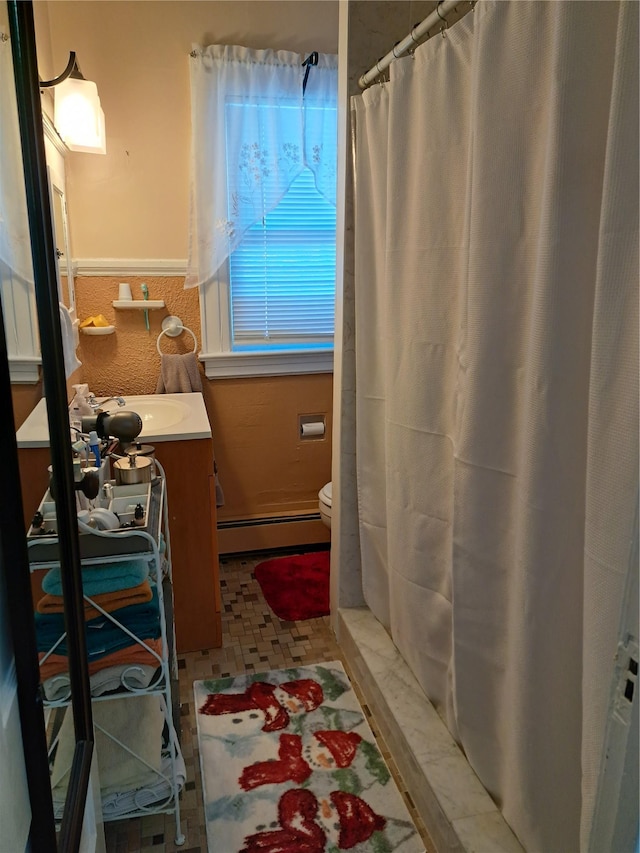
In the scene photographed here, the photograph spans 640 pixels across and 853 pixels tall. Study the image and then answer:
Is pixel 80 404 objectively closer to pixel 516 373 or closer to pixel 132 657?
pixel 132 657

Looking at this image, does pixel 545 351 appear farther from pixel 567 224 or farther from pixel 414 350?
pixel 414 350

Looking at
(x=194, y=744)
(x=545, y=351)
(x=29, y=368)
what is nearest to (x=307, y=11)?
(x=545, y=351)

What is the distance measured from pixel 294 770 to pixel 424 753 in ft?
1.33

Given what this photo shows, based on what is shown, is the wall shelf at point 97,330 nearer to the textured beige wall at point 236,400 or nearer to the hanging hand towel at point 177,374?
the textured beige wall at point 236,400

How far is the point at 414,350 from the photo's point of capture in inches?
71.5

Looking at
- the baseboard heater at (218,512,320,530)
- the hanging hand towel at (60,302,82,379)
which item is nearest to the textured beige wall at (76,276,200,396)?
the hanging hand towel at (60,302,82,379)

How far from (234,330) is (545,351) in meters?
2.10

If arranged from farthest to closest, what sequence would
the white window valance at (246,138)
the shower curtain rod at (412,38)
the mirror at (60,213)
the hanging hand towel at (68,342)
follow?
the white window valance at (246,138) < the mirror at (60,213) < the hanging hand towel at (68,342) < the shower curtain rod at (412,38)

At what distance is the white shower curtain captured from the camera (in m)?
1.05

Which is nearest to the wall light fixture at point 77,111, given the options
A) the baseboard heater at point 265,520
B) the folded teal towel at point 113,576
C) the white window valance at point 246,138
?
the white window valance at point 246,138

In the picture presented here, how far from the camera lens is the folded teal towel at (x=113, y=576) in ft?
5.01

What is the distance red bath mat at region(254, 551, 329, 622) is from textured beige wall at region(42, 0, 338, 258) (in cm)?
158

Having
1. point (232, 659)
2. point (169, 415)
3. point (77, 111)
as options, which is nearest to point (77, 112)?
point (77, 111)

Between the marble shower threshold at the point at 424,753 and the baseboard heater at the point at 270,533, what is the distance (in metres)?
1.00
